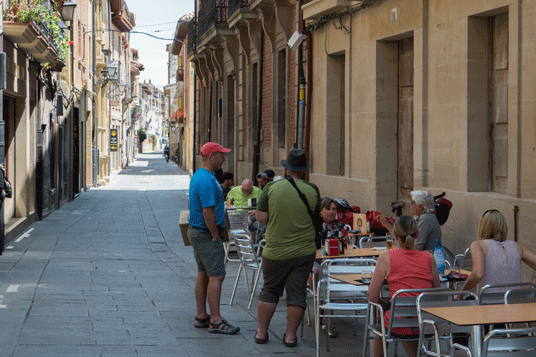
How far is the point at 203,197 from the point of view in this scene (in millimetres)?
7781

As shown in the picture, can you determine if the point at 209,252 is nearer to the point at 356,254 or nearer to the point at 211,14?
the point at 356,254

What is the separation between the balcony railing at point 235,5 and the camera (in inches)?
830

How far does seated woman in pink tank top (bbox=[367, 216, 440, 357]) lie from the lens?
602 cm

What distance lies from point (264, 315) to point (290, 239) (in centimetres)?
77

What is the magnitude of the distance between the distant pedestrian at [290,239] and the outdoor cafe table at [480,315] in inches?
83.5

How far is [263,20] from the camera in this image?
19.4 metres

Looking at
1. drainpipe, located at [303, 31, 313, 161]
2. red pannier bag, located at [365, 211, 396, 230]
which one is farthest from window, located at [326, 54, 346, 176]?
red pannier bag, located at [365, 211, 396, 230]

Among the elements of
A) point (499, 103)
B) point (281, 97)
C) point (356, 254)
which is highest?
point (281, 97)

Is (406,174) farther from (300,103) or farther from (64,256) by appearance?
(64,256)

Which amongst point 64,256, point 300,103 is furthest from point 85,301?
point 300,103

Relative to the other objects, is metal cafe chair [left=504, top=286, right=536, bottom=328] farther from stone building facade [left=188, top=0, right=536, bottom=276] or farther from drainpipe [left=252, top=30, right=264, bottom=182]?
drainpipe [left=252, top=30, right=264, bottom=182]

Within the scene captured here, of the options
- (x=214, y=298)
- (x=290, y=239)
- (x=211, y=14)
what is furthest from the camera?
(x=211, y=14)

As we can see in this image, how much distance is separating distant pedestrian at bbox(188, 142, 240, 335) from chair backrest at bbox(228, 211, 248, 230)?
5274 mm

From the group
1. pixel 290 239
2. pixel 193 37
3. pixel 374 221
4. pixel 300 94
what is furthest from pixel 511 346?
pixel 193 37
